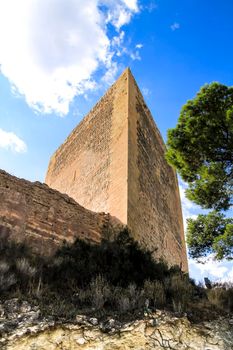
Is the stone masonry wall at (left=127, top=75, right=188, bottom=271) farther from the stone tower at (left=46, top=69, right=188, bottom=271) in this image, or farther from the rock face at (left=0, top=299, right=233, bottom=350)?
the rock face at (left=0, top=299, right=233, bottom=350)

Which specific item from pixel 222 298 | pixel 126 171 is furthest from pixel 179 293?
pixel 126 171

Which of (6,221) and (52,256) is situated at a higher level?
(6,221)

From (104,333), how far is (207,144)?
572 centimetres

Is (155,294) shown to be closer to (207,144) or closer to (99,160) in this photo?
(207,144)

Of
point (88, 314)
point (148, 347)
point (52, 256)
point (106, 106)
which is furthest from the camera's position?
point (106, 106)

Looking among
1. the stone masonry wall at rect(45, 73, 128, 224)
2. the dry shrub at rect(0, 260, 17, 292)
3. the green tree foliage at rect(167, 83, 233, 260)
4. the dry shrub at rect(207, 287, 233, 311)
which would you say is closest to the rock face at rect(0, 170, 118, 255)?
the stone masonry wall at rect(45, 73, 128, 224)

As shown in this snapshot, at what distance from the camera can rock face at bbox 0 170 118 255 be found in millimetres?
7281

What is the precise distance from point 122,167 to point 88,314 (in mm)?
6029

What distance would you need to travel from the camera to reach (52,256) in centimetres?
696

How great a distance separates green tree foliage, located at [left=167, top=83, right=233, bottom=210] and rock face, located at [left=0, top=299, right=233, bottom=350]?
14.9ft

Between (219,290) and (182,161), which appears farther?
(182,161)

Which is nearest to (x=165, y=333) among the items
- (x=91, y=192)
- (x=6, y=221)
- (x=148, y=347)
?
(x=148, y=347)

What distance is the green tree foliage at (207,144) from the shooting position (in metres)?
8.19

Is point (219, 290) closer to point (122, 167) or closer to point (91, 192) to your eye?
point (122, 167)
